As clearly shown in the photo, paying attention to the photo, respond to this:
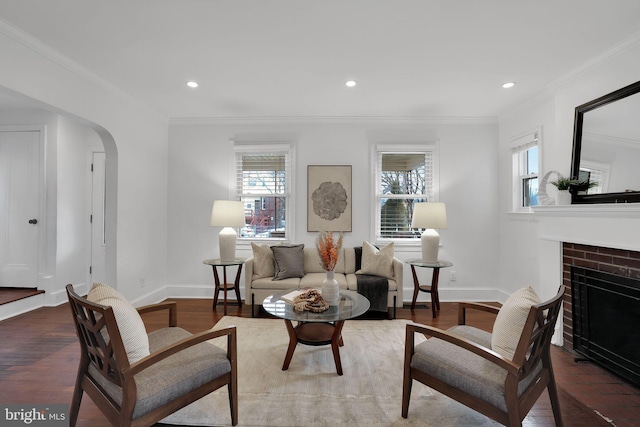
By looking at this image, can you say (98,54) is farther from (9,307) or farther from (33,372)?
(9,307)

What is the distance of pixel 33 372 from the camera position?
2426 millimetres

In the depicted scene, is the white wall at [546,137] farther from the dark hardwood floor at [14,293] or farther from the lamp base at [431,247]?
the dark hardwood floor at [14,293]

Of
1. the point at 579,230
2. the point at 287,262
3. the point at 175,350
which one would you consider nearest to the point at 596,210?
the point at 579,230

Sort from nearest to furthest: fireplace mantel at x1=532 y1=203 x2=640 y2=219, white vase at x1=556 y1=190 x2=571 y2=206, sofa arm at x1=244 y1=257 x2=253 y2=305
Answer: fireplace mantel at x1=532 y1=203 x2=640 y2=219 < white vase at x1=556 y1=190 x2=571 y2=206 < sofa arm at x1=244 y1=257 x2=253 y2=305

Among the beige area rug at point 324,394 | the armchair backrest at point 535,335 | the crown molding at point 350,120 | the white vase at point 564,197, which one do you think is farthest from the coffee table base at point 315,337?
the crown molding at point 350,120

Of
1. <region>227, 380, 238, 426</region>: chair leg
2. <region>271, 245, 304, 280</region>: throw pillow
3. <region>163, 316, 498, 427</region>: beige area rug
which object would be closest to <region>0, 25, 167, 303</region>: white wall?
<region>271, 245, 304, 280</region>: throw pillow

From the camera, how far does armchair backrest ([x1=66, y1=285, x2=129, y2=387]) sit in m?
1.41

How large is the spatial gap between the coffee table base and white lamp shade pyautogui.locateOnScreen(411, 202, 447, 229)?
193 cm

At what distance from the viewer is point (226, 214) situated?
398 centimetres

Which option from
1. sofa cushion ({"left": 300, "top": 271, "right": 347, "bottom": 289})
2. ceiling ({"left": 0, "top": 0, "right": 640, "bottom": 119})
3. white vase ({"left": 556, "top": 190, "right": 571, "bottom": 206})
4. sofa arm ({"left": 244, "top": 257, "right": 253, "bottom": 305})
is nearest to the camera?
ceiling ({"left": 0, "top": 0, "right": 640, "bottom": 119})

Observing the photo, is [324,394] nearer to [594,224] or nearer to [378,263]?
[378,263]

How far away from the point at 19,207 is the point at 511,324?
5879 millimetres

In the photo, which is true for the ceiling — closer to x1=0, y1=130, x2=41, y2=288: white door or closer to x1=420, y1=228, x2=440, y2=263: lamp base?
x1=420, y1=228, x2=440, y2=263: lamp base

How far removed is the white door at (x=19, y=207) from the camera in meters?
4.24
